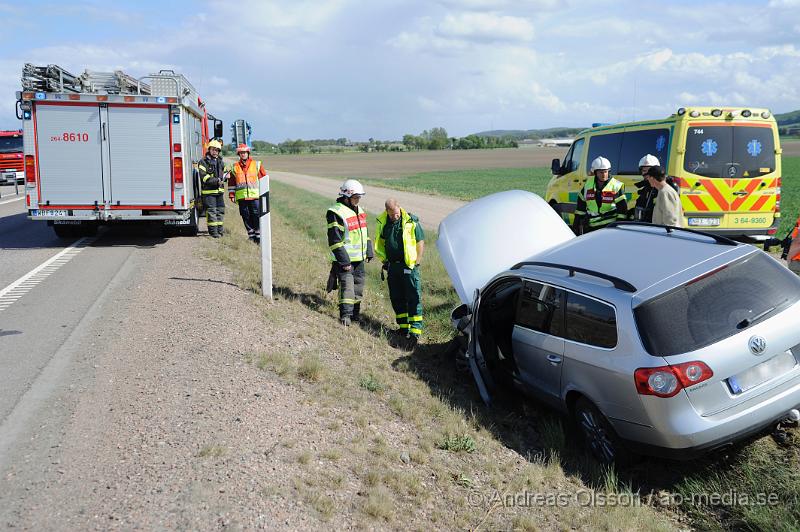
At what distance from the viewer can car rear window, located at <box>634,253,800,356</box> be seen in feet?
15.3

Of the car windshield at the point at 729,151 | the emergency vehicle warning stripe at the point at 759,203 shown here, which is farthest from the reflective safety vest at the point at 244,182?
the emergency vehicle warning stripe at the point at 759,203

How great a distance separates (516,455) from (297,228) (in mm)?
13646

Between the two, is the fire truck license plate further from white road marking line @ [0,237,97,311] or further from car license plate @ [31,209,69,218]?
white road marking line @ [0,237,97,311]

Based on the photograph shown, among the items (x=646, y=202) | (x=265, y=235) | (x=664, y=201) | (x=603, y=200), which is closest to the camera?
(x=664, y=201)

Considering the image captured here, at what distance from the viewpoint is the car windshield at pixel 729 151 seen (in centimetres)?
1100

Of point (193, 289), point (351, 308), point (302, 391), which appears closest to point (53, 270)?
point (193, 289)

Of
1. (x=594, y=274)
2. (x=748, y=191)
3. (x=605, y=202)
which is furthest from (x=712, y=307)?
(x=748, y=191)

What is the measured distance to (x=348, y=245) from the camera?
8.47m

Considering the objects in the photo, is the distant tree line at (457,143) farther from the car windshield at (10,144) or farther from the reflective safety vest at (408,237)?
the reflective safety vest at (408,237)

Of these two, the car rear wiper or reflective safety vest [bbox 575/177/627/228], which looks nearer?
the car rear wiper

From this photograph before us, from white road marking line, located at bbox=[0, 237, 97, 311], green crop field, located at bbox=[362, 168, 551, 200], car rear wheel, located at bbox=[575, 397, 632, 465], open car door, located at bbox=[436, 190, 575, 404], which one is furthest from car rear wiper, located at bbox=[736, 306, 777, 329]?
green crop field, located at bbox=[362, 168, 551, 200]

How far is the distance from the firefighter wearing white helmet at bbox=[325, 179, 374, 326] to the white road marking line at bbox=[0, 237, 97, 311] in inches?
156

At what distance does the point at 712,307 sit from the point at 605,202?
4.46 metres

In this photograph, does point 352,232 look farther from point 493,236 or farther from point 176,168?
point 176,168
